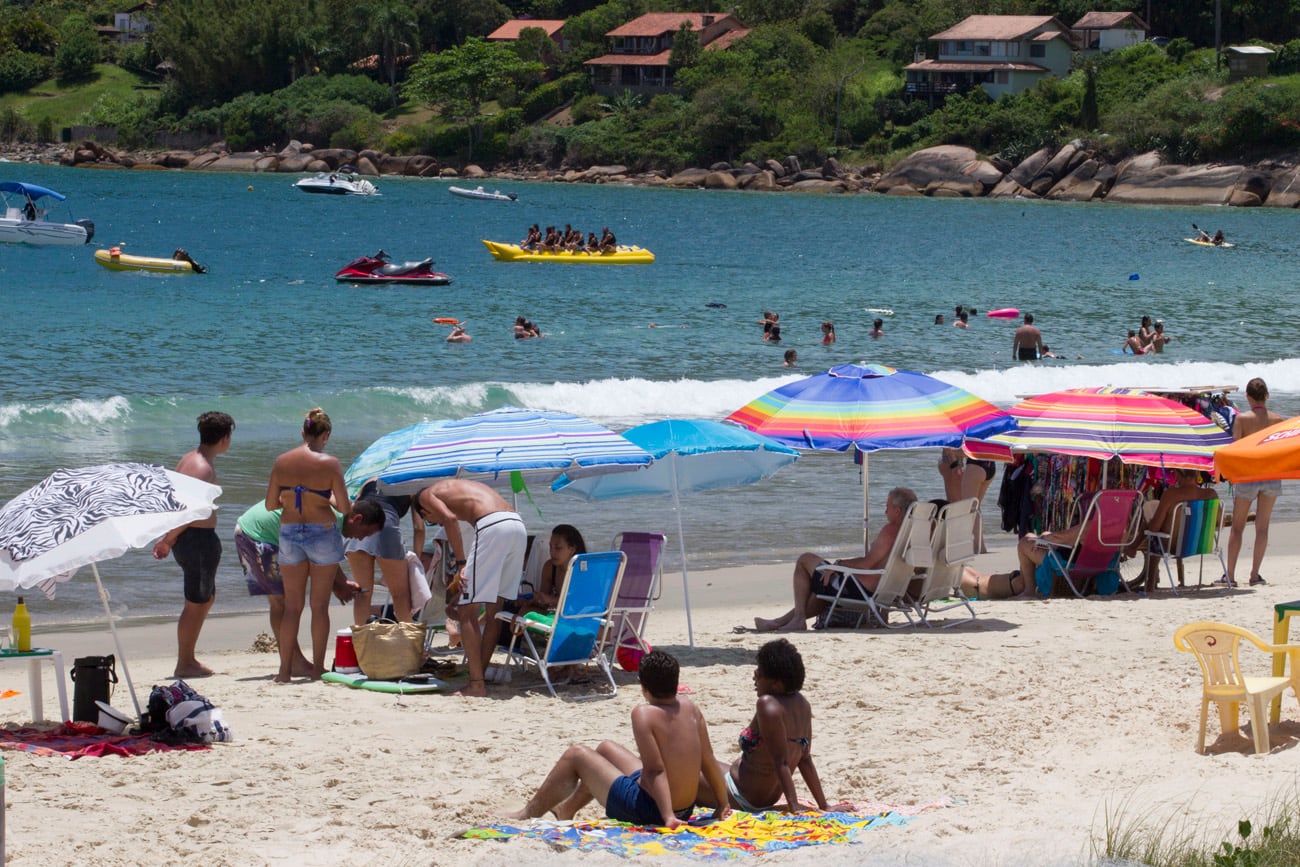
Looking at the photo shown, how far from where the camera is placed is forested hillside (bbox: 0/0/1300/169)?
8788 cm

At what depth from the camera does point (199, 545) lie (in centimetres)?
800

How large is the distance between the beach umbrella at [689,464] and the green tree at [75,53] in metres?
124

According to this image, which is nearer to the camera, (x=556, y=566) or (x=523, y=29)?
(x=556, y=566)

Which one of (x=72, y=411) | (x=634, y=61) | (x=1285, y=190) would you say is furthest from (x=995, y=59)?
(x=72, y=411)

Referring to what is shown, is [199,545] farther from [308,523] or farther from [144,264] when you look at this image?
[144,264]

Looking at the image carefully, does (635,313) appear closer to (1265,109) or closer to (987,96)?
(1265,109)

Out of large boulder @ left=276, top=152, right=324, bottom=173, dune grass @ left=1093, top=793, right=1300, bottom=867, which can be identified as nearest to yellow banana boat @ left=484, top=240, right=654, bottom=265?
dune grass @ left=1093, top=793, right=1300, bottom=867

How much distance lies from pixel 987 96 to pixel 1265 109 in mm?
18282

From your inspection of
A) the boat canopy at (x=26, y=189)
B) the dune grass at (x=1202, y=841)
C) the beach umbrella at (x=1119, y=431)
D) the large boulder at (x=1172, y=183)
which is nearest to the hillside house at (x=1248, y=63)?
the large boulder at (x=1172, y=183)

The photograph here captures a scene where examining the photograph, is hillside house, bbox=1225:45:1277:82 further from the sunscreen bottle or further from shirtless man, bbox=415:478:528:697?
the sunscreen bottle

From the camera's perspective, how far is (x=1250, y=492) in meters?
10.8

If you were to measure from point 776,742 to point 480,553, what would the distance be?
2.37m

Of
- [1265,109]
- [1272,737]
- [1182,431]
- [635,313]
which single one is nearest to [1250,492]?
[1182,431]

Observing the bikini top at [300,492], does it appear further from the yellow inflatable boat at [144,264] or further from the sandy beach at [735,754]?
the yellow inflatable boat at [144,264]
